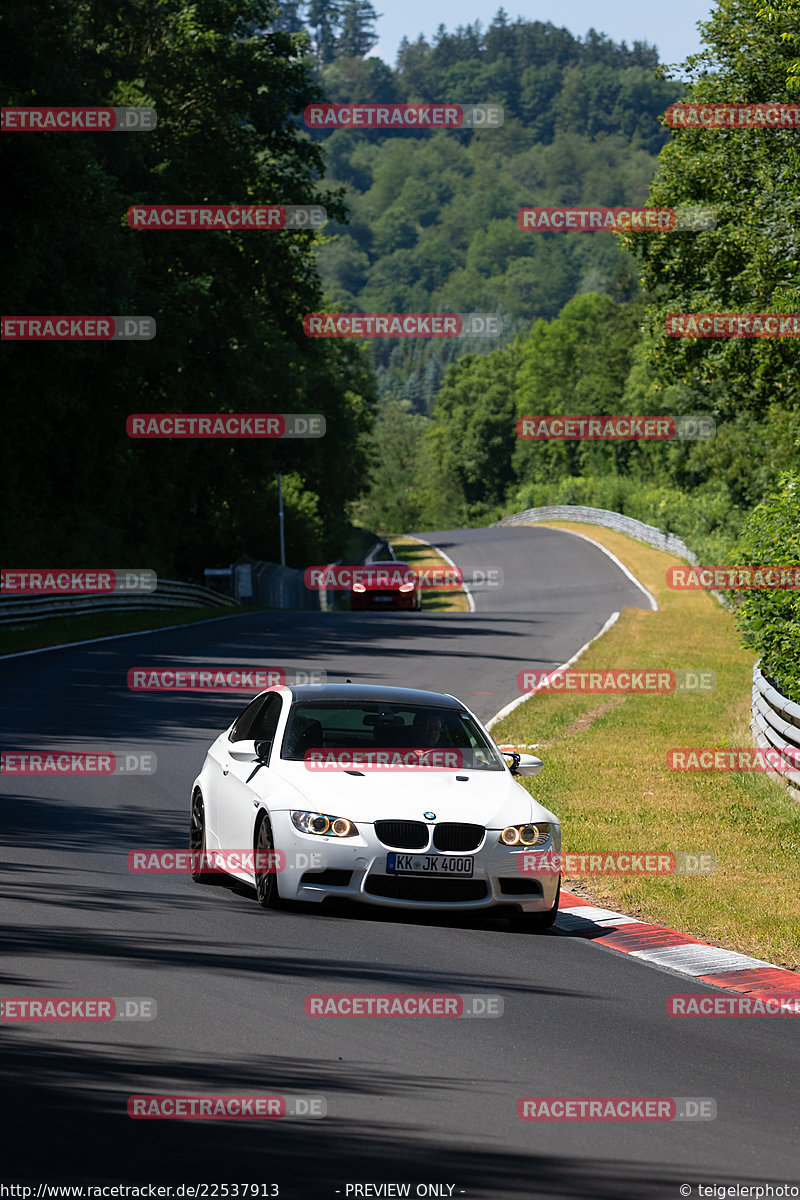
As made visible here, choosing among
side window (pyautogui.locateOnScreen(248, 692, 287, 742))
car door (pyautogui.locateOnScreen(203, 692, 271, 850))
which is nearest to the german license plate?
side window (pyautogui.locateOnScreen(248, 692, 287, 742))

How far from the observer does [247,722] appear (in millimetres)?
11242

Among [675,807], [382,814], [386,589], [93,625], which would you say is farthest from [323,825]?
[386,589]

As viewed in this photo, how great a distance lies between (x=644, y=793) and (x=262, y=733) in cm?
585

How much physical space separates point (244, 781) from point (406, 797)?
1.30 metres

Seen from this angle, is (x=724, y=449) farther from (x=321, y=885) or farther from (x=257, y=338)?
(x=321, y=885)

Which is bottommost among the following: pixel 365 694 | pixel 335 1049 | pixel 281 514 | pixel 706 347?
pixel 281 514

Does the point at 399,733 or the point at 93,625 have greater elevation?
the point at 399,733

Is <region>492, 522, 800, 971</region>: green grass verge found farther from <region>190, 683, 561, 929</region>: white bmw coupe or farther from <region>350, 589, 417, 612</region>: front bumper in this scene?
<region>350, 589, 417, 612</region>: front bumper

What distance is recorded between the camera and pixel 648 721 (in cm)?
2162

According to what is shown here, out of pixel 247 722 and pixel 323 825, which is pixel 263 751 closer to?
pixel 247 722

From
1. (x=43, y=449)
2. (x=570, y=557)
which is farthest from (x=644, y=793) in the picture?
(x=570, y=557)

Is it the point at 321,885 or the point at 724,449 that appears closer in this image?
the point at 321,885

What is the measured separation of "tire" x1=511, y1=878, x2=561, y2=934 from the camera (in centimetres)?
966

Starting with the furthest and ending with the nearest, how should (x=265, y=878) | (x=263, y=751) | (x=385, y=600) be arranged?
(x=385, y=600), (x=263, y=751), (x=265, y=878)
